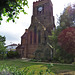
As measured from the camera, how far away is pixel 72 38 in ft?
43.1

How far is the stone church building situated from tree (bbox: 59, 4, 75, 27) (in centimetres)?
1151

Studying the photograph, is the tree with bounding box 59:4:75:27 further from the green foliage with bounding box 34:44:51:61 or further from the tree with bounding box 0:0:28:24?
the tree with bounding box 0:0:28:24

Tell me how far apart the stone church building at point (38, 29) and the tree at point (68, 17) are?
37.8ft

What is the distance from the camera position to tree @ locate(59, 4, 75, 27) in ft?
60.1

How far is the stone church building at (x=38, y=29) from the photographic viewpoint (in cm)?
3198

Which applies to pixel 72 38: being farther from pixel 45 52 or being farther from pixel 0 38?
pixel 0 38

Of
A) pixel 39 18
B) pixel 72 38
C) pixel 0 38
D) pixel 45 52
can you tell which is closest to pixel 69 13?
pixel 72 38

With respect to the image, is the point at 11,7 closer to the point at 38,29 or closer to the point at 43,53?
the point at 43,53

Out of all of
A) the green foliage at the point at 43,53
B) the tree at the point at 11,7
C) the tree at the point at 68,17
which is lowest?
the green foliage at the point at 43,53

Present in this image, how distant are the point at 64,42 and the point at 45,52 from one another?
14114 mm

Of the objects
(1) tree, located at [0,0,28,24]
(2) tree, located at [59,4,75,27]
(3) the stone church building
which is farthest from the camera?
(3) the stone church building

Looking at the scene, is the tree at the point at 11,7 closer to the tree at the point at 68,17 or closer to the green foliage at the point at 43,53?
the tree at the point at 68,17

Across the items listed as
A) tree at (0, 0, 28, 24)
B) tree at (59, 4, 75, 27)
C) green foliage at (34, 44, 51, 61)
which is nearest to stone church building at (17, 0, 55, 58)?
green foliage at (34, 44, 51, 61)

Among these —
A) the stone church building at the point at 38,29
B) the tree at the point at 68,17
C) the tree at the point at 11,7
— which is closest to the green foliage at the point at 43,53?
the stone church building at the point at 38,29
